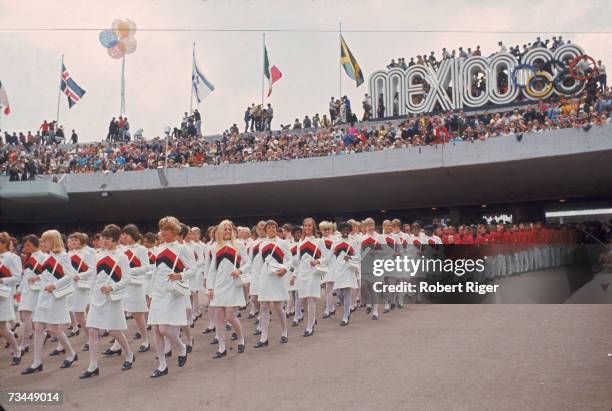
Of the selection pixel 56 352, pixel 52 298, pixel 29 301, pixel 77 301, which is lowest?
pixel 56 352

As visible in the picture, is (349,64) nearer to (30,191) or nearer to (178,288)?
(30,191)

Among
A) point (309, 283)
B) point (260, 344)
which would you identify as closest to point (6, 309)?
point (260, 344)

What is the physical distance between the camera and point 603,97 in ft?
66.8

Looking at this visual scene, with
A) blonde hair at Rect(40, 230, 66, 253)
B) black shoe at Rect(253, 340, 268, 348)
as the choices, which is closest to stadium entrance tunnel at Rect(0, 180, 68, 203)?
blonde hair at Rect(40, 230, 66, 253)

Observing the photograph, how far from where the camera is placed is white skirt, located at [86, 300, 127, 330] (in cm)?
709

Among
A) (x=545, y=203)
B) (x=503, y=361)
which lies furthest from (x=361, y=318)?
(x=545, y=203)

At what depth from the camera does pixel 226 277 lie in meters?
8.19

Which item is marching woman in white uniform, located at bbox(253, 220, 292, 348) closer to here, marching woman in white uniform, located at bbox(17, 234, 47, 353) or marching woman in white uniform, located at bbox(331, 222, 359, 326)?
marching woman in white uniform, located at bbox(331, 222, 359, 326)

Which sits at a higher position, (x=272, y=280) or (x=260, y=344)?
(x=272, y=280)

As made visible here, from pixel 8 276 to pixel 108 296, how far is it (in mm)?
1818

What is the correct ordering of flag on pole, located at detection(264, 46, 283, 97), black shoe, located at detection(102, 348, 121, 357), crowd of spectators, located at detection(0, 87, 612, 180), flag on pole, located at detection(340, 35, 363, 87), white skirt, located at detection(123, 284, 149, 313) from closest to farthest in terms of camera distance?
white skirt, located at detection(123, 284, 149, 313) → black shoe, located at detection(102, 348, 121, 357) → crowd of spectators, located at detection(0, 87, 612, 180) → flag on pole, located at detection(340, 35, 363, 87) → flag on pole, located at detection(264, 46, 283, 97)

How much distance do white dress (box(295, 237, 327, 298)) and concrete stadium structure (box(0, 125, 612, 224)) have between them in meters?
11.9

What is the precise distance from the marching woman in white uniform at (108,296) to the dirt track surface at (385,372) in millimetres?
419

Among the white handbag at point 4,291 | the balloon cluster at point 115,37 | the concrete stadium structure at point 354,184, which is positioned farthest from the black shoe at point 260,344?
the concrete stadium structure at point 354,184
